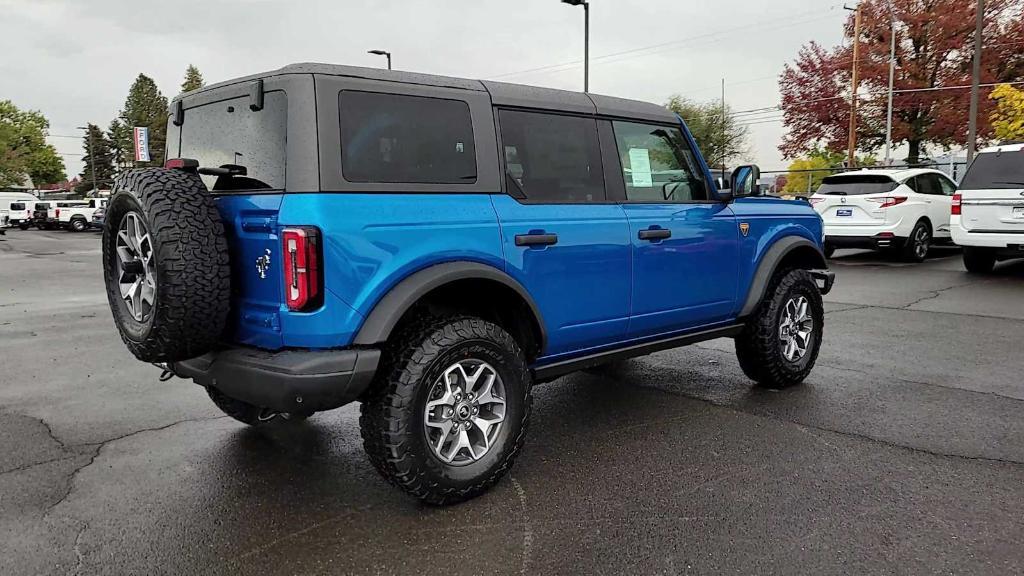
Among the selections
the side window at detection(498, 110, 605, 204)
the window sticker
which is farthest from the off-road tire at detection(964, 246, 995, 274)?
the side window at detection(498, 110, 605, 204)

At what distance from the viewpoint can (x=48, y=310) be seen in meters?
9.27

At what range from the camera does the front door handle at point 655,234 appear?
4.09m

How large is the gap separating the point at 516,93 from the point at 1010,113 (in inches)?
884

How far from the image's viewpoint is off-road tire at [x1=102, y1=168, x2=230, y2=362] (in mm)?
2893

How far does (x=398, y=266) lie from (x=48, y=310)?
27.0 feet

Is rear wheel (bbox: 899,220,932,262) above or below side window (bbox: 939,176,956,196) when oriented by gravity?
below

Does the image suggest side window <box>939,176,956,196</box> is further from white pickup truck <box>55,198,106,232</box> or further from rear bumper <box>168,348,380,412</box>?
white pickup truck <box>55,198,106,232</box>

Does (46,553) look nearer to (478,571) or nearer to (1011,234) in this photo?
(478,571)

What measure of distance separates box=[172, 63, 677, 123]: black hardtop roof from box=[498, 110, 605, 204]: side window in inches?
2.7

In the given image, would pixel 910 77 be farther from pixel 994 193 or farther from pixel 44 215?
pixel 44 215

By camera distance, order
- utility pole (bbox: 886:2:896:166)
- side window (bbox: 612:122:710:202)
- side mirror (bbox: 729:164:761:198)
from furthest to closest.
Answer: utility pole (bbox: 886:2:896:166) < side mirror (bbox: 729:164:761:198) < side window (bbox: 612:122:710:202)

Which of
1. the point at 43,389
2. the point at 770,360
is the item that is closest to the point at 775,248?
the point at 770,360

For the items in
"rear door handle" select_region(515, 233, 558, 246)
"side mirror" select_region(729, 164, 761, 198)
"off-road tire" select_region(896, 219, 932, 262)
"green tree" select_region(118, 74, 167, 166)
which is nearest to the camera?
"rear door handle" select_region(515, 233, 558, 246)

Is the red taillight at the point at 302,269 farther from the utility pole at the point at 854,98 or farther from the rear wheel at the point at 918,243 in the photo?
the utility pole at the point at 854,98
